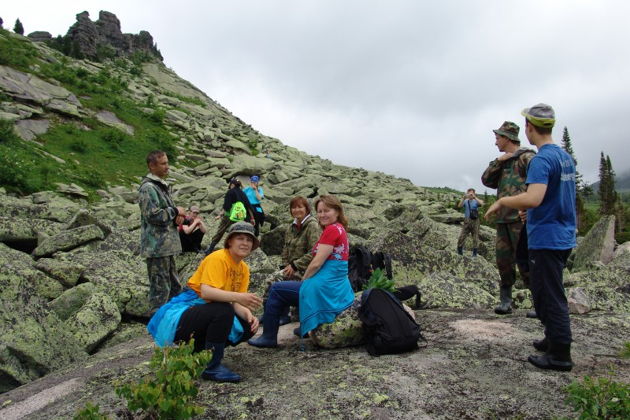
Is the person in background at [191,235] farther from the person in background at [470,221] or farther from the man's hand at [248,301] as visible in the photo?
the person in background at [470,221]

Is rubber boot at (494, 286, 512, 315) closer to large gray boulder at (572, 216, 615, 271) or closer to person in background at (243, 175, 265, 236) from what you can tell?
large gray boulder at (572, 216, 615, 271)

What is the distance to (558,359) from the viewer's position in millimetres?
4203

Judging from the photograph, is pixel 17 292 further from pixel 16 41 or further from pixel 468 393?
pixel 16 41

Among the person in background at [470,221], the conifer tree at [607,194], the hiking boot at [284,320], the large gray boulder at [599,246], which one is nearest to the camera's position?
the hiking boot at [284,320]

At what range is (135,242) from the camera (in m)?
10.9

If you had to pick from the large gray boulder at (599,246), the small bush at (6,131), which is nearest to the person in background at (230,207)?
the large gray boulder at (599,246)

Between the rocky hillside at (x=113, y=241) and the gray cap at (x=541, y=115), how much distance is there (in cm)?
258

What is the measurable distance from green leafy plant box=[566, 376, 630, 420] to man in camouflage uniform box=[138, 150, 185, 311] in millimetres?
5620

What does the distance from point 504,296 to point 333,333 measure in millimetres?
3078

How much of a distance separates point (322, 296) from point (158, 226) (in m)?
3.14

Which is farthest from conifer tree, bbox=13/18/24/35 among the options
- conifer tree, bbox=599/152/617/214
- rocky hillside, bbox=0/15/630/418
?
conifer tree, bbox=599/152/617/214

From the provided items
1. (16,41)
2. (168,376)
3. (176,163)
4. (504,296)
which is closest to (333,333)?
(168,376)

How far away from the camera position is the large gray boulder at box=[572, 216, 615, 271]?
12312 millimetres

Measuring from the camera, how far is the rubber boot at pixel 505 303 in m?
6.41
